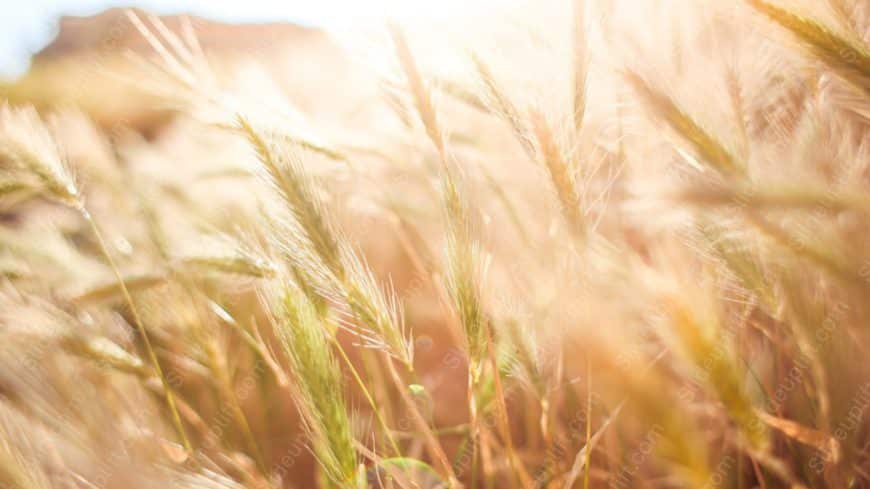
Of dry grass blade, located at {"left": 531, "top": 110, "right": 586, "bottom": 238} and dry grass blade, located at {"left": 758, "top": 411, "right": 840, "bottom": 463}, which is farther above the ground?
dry grass blade, located at {"left": 531, "top": 110, "right": 586, "bottom": 238}

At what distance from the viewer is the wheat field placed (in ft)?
1.62

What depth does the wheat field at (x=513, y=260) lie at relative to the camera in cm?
49

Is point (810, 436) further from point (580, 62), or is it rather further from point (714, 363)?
point (580, 62)

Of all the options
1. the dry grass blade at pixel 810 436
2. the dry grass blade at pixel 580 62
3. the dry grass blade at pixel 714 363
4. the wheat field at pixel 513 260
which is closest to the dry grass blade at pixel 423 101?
the wheat field at pixel 513 260

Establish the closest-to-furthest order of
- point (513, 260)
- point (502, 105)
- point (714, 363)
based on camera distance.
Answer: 1. point (714, 363)
2. point (502, 105)
3. point (513, 260)

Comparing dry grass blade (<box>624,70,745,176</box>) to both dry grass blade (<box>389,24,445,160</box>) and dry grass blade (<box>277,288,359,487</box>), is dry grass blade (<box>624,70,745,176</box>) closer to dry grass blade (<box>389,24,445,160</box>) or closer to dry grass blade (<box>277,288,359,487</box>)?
dry grass blade (<box>389,24,445,160</box>)

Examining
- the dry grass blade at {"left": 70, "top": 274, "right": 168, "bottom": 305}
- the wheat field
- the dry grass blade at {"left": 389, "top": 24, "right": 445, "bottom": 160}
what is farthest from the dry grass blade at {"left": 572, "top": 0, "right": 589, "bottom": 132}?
the dry grass blade at {"left": 70, "top": 274, "right": 168, "bottom": 305}

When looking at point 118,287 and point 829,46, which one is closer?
point 829,46

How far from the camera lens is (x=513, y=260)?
77 cm

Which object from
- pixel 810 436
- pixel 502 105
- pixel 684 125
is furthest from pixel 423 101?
pixel 810 436

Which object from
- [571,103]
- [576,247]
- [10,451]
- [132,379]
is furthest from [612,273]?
[132,379]

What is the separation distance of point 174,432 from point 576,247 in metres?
0.60

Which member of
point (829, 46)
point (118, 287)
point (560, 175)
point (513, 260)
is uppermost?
point (829, 46)

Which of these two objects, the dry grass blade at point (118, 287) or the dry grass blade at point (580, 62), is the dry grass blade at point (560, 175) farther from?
the dry grass blade at point (118, 287)
